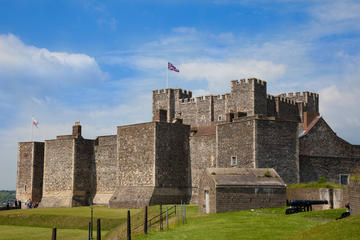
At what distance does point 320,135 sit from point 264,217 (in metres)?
18.7

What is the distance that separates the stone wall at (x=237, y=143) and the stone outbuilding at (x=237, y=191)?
4.32 m

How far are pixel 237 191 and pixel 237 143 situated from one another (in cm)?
820

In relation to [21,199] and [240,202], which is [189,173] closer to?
[240,202]

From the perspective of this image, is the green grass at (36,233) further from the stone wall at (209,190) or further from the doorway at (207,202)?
the doorway at (207,202)

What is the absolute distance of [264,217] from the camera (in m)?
29.6

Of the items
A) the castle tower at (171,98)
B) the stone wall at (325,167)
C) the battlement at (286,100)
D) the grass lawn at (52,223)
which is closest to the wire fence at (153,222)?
the grass lawn at (52,223)

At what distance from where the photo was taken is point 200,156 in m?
47.5

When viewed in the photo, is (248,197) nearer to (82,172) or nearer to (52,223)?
(52,223)

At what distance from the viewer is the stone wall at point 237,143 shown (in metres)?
41.5

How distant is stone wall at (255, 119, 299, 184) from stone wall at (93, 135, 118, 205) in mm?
18998

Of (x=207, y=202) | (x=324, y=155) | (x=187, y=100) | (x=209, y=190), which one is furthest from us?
(x=187, y=100)

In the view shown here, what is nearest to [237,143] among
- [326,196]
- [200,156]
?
[200,156]

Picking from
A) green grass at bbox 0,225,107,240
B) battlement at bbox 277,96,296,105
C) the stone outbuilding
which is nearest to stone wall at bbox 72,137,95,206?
green grass at bbox 0,225,107,240

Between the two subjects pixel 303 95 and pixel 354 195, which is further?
pixel 303 95
